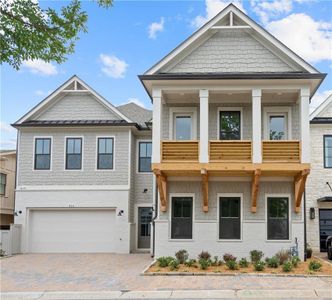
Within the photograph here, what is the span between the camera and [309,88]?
18.3 m

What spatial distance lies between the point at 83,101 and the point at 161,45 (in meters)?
5.99

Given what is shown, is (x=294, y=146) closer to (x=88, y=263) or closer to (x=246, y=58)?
(x=246, y=58)

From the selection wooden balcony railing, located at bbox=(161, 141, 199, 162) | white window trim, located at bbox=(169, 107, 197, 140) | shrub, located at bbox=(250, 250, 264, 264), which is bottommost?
shrub, located at bbox=(250, 250, 264, 264)

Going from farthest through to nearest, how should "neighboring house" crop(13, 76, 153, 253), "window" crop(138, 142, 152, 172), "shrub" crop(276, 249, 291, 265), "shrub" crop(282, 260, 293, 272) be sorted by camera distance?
"window" crop(138, 142, 152, 172) → "neighboring house" crop(13, 76, 153, 253) → "shrub" crop(276, 249, 291, 265) → "shrub" crop(282, 260, 293, 272)

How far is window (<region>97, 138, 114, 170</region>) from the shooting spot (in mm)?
24000

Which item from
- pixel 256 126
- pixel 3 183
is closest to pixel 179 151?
pixel 256 126

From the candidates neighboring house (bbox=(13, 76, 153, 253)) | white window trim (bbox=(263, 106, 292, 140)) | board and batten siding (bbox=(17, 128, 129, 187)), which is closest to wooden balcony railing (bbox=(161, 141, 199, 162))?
white window trim (bbox=(263, 106, 292, 140))

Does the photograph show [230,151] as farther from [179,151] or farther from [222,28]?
[222,28]

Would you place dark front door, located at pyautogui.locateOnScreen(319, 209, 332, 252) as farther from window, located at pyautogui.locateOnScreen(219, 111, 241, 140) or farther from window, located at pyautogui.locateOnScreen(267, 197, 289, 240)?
window, located at pyautogui.locateOnScreen(219, 111, 241, 140)

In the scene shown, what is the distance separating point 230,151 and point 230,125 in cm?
198

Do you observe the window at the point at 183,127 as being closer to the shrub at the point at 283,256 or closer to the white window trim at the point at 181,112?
the white window trim at the point at 181,112

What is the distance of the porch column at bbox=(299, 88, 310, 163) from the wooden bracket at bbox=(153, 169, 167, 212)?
17.3ft

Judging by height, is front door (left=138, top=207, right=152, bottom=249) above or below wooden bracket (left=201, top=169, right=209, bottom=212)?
below

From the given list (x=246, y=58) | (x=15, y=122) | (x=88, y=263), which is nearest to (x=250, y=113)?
(x=246, y=58)
